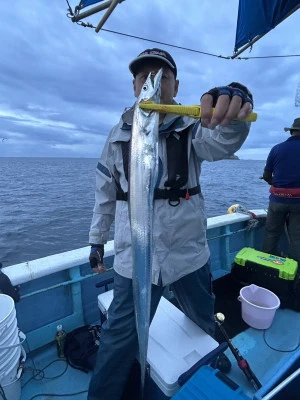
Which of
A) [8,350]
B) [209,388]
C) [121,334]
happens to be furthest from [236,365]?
[8,350]

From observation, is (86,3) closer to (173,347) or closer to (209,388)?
(173,347)

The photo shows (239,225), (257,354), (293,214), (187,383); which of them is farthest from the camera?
(239,225)

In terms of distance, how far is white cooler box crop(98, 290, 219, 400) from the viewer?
6.28 ft

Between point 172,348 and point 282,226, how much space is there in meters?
3.66

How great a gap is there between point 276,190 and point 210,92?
4.06 meters

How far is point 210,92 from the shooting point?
1275 millimetres

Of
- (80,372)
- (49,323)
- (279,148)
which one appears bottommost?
(80,372)

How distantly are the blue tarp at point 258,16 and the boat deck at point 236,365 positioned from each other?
5.76 meters

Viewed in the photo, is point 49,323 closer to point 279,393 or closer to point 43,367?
point 43,367

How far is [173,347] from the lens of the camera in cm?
216

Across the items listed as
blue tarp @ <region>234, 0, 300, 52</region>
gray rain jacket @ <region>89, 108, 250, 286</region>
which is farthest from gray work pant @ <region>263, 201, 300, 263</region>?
blue tarp @ <region>234, 0, 300, 52</region>

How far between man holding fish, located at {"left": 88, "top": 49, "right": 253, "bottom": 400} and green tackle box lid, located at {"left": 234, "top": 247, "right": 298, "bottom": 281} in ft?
6.50

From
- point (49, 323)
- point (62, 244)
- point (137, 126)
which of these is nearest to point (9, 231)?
point (62, 244)

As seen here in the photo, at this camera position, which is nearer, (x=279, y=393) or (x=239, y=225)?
(x=279, y=393)
